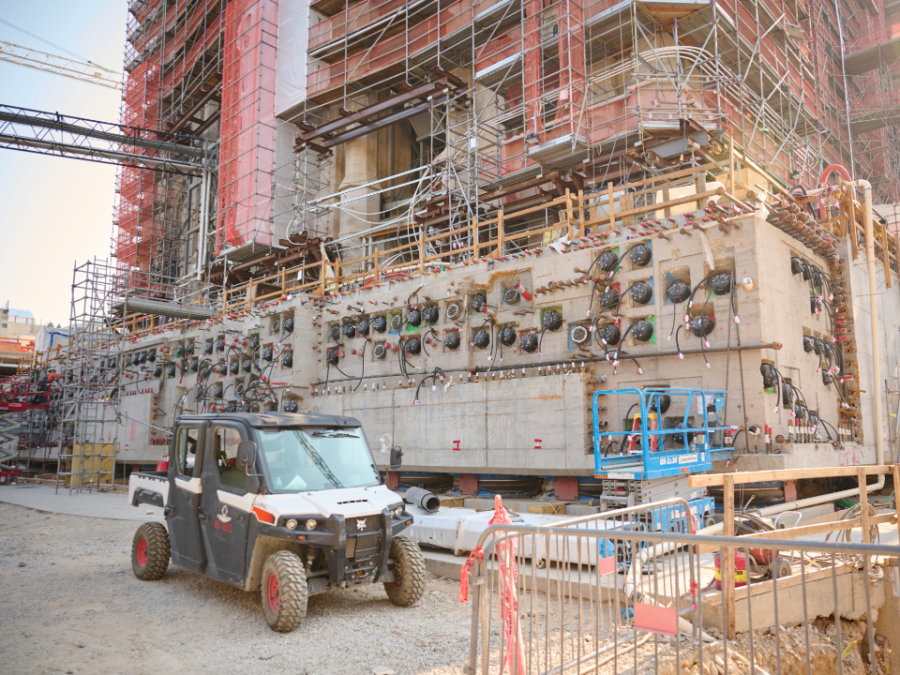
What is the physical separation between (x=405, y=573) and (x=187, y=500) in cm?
285

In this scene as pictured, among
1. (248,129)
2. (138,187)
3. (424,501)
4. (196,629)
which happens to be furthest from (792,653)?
(138,187)

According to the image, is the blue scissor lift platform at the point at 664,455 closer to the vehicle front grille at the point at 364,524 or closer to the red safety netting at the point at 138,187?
the vehicle front grille at the point at 364,524

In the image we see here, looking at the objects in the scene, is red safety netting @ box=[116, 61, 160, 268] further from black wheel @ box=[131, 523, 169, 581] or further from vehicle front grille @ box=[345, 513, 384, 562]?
vehicle front grille @ box=[345, 513, 384, 562]

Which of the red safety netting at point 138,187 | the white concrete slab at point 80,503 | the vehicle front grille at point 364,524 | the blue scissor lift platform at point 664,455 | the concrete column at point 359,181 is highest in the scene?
the red safety netting at point 138,187

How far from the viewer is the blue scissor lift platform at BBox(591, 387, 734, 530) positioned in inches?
403

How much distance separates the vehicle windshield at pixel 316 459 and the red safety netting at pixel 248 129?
2630 cm

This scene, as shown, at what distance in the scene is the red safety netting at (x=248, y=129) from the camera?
33.3 metres

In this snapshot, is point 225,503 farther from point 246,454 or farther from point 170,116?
point 170,116

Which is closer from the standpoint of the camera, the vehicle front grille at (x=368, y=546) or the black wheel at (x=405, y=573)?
the vehicle front grille at (x=368, y=546)

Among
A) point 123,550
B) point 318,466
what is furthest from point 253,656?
point 123,550

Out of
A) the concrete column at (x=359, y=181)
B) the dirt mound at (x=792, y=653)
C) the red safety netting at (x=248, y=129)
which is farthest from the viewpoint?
the red safety netting at (x=248, y=129)

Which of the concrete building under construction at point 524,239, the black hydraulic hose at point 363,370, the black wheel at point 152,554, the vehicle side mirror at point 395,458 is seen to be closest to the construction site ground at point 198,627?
the black wheel at point 152,554

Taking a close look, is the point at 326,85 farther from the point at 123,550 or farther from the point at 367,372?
the point at 123,550

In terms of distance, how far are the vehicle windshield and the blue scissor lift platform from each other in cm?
412
